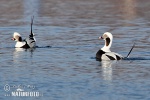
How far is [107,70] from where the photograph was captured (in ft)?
65.2

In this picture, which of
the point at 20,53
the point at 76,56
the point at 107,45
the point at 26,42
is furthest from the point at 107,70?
the point at 26,42

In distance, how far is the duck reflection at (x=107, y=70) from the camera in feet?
61.7

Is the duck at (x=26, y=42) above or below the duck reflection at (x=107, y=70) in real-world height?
above

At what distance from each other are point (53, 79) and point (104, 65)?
286 centimetres

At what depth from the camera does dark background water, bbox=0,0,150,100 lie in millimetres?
16984

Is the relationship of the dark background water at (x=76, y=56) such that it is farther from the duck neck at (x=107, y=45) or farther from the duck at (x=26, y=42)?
the duck neck at (x=107, y=45)

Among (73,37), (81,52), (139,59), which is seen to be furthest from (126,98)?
(73,37)

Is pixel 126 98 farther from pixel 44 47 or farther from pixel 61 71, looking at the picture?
pixel 44 47

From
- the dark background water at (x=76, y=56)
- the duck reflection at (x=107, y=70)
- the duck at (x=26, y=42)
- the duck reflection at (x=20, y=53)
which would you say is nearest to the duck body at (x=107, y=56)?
the dark background water at (x=76, y=56)

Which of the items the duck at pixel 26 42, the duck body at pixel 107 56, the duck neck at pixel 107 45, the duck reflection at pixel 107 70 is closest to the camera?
the duck reflection at pixel 107 70

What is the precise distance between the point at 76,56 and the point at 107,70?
287 cm

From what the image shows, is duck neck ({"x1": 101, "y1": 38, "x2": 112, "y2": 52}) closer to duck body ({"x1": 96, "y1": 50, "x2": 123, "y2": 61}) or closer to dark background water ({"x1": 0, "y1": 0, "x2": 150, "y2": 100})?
duck body ({"x1": 96, "y1": 50, "x2": 123, "y2": 61})

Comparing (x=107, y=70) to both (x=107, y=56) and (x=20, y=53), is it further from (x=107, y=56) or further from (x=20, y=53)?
(x=20, y=53)

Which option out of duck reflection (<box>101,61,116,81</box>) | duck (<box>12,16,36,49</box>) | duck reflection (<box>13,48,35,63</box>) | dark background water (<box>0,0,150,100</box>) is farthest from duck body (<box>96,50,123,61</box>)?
duck (<box>12,16,36,49</box>)
